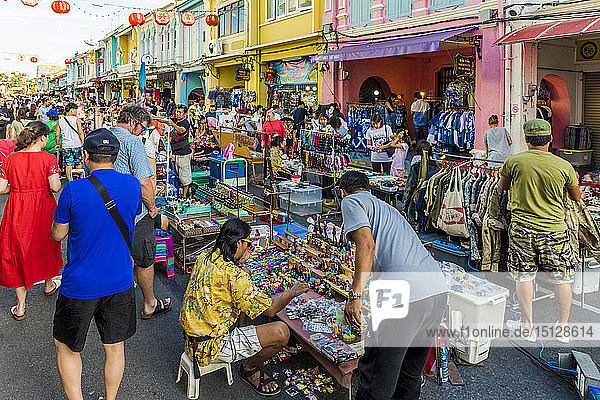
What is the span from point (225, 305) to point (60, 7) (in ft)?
45.6

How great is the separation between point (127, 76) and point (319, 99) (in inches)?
937

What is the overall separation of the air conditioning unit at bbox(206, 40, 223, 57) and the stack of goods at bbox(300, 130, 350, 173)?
13.8 meters

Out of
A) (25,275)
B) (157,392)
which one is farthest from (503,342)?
(25,275)

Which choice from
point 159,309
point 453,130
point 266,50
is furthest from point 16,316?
point 266,50

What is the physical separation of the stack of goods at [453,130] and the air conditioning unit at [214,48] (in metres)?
13.0

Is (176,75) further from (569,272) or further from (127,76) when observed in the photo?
(569,272)

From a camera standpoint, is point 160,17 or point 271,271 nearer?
point 271,271

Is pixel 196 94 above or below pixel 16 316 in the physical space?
above

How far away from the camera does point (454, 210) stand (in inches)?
269

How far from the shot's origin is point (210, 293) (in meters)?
3.65

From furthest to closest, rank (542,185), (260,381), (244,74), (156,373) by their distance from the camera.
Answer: (244,74)
(542,185)
(156,373)
(260,381)

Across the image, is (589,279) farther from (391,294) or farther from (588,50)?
(588,50)

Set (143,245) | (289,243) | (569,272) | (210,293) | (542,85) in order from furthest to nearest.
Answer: (542,85) → (289,243) → (143,245) → (569,272) → (210,293)

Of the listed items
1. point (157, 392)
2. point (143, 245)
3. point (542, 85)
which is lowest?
point (157, 392)
